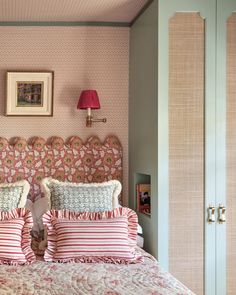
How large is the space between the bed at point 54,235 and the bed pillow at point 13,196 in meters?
0.09

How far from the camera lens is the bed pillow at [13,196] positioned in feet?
10.6

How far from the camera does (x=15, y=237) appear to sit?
9.96 feet

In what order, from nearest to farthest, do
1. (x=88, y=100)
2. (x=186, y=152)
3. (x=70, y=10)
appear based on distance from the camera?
1. (x=186, y=152)
2. (x=70, y=10)
3. (x=88, y=100)

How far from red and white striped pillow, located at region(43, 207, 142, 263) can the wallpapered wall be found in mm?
1031

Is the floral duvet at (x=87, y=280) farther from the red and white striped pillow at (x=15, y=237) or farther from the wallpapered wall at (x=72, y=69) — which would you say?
the wallpapered wall at (x=72, y=69)

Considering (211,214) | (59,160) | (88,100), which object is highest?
(88,100)

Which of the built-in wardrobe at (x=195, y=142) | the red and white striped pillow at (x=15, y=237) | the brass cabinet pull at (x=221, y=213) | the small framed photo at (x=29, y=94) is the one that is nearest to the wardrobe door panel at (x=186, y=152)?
the built-in wardrobe at (x=195, y=142)

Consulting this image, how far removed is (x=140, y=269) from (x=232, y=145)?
44.8 inches

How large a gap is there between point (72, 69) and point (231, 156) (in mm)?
1526

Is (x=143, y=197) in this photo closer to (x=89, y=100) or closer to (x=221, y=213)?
(x=221, y=213)

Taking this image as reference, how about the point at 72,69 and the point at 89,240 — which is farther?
the point at 72,69

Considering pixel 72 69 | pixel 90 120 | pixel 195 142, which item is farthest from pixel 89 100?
pixel 195 142

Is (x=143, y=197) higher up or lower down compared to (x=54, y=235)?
higher up

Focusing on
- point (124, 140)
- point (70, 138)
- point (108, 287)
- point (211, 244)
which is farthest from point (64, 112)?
point (108, 287)
